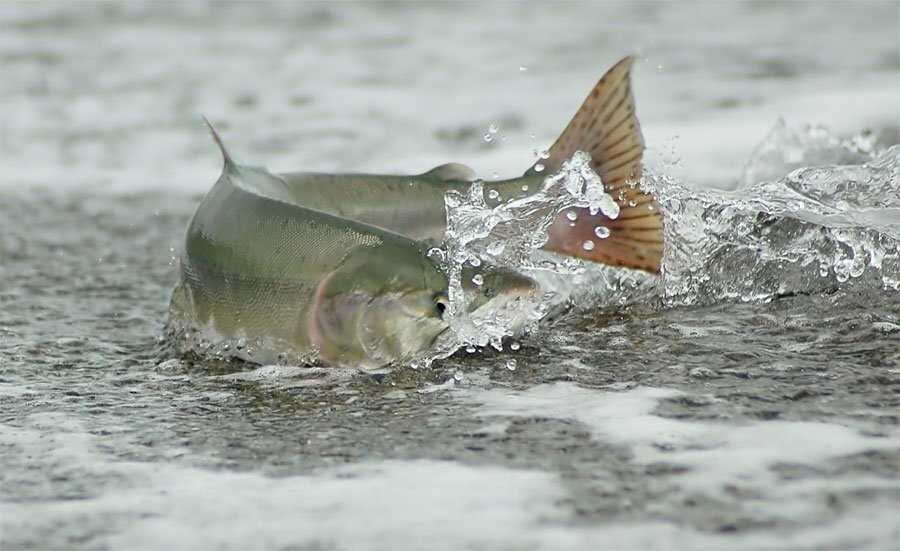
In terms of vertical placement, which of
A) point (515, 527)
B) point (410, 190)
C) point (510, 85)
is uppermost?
point (510, 85)

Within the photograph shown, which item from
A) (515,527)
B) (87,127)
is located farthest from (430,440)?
(87,127)

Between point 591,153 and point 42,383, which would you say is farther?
point 591,153

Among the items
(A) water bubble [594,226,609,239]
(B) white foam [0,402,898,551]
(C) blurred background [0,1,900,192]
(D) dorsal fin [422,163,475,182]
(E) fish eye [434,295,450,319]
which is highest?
(C) blurred background [0,1,900,192]

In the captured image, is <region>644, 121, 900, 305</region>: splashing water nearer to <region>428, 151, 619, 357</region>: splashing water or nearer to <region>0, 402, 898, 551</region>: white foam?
<region>428, 151, 619, 357</region>: splashing water

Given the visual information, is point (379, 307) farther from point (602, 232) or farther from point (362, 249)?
point (602, 232)

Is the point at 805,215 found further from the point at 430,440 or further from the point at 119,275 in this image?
the point at 119,275

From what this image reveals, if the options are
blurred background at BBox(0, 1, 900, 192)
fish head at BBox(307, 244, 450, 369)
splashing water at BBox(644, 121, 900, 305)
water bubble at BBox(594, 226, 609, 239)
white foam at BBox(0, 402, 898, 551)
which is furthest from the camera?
blurred background at BBox(0, 1, 900, 192)

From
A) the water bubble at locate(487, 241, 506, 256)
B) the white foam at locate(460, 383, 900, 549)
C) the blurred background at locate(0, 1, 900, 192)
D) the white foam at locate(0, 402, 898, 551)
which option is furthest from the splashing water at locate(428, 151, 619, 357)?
the blurred background at locate(0, 1, 900, 192)

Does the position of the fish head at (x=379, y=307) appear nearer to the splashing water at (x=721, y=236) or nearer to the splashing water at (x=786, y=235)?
the splashing water at (x=721, y=236)
